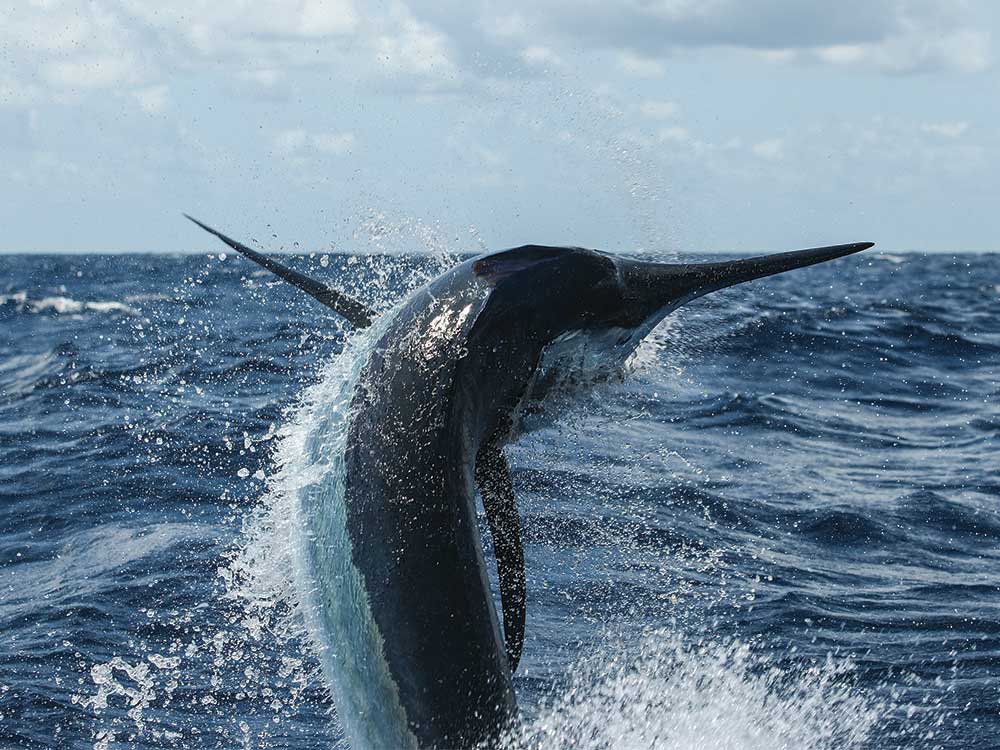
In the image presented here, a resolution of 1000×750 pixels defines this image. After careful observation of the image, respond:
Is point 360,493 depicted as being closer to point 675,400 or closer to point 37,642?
point 37,642

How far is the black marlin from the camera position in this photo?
16.1ft

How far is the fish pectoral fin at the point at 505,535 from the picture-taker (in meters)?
5.12

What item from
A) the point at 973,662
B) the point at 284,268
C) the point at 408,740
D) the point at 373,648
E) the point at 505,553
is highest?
the point at 284,268

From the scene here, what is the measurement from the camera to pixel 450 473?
4938 mm

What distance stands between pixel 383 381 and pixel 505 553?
90 centimetres

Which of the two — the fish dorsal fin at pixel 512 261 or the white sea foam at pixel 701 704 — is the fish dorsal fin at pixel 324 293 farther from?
the white sea foam at pixel 701 704

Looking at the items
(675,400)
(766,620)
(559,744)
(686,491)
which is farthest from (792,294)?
(559,744)

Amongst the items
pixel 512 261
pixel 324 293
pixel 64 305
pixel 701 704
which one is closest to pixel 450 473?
Answer: pixel 512 261

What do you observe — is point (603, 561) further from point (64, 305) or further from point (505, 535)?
point (64, 305)

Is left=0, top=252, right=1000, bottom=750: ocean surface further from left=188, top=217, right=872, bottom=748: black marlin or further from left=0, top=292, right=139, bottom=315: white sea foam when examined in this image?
left=0, top=292, right=139, bottom=315: white sea foam

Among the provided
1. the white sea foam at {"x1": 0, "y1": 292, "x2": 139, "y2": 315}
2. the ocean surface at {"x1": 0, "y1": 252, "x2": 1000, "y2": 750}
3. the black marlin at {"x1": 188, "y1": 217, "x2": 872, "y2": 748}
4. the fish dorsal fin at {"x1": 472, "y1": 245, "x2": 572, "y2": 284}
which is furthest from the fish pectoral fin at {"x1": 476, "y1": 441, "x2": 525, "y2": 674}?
the white sea foam at {"x1": 0, "y1": 292, "x2": 139, "y2": 315}

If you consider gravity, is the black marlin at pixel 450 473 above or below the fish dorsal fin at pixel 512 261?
below

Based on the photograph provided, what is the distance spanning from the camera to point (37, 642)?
26.0 feet

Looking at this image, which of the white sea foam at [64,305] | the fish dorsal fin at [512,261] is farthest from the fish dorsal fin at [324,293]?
the white sea foam at [64,305]
